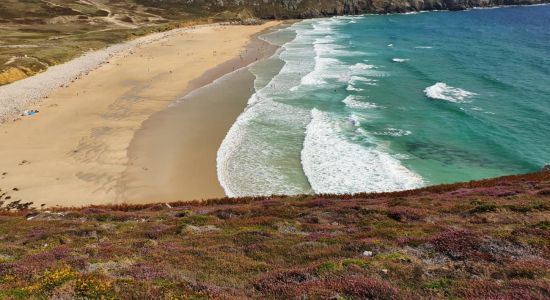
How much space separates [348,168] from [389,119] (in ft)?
47.4

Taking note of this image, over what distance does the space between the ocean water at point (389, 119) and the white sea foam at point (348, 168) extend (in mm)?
90

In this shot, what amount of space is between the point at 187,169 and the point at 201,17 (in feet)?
437

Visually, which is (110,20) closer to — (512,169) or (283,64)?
(283,64)

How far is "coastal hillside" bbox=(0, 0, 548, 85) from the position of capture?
257 ft

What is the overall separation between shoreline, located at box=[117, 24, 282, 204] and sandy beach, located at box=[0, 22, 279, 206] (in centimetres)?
19

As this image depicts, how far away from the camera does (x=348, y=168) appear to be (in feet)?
114

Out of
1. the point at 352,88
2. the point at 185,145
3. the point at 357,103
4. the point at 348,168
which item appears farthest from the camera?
the point at 352,88

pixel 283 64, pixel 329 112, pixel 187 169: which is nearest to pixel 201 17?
pixel 283 64

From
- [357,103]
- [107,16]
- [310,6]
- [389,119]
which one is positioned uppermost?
[310,6]

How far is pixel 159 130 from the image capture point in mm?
43688

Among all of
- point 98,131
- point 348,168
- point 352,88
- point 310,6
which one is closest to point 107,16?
point 310,6

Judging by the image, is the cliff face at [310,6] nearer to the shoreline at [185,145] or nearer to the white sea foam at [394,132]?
the shoreline at [185,145]

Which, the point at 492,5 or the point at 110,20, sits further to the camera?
the point at 492,5

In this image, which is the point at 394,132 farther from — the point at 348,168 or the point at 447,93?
the point at 447,93
